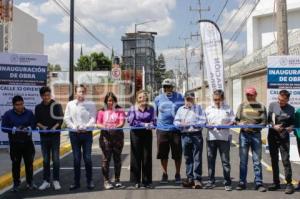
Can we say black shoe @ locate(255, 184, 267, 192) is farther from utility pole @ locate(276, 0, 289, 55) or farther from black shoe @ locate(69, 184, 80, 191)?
utility pole @ locate(276, 0, 289, 55)

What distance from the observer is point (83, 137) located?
940 cm

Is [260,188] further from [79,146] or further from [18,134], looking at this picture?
[18,134]

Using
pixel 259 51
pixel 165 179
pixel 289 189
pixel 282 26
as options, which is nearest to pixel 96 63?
pixel 259 51

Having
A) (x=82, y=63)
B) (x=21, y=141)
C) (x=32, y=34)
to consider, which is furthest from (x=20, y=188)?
(x=82, y=63)

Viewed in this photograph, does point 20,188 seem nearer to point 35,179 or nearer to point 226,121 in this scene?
point 35,179

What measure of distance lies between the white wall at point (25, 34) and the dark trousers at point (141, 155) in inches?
985

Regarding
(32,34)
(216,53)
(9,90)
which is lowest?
(9,90)

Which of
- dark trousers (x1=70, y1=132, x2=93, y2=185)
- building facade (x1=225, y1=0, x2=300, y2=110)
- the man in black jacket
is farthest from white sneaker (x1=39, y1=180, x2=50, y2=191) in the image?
building facade (x1=225, y1=0, x2=300, y2=110)

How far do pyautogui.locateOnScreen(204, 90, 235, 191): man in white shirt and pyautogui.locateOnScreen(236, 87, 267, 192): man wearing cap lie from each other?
240 millimetres

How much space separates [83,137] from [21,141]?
117 cm

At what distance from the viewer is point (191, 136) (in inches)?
370

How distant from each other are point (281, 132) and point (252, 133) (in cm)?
55

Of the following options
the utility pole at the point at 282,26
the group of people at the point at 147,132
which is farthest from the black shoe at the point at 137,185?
the utility pole at the point at 282,26

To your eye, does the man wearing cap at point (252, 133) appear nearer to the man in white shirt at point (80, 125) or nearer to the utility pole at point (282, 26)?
the man in white shirt at point (80, 125)
